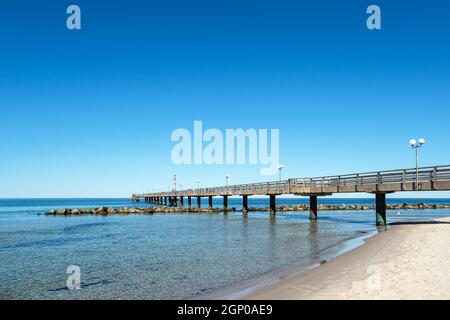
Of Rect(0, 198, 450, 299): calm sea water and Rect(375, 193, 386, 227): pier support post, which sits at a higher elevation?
Rect(375, 193, 386, 227): pier support post

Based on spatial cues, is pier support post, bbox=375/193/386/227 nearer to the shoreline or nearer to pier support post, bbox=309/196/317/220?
pier support post, bbox=309/196/317/220

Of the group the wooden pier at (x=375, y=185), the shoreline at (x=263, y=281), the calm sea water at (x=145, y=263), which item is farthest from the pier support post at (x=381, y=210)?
the shoreline at (x=263, y=281)

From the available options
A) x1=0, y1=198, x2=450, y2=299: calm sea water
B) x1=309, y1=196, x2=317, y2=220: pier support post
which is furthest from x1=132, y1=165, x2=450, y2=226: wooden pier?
x1=0, y1=198, x2=450, y2=299: calm sea water

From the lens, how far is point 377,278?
31.1 ft

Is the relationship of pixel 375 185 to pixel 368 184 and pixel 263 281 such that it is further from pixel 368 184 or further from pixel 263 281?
pixel 263 281

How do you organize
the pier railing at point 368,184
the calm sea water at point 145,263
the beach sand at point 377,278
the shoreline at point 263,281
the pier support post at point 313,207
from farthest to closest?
the pier support post at point 313,207
the pier railing at point 368,184
the calm sea water at point 145,263
the shoreline at point 263,281
the beach sand at point 377,278

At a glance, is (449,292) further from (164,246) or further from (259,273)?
(164,246)

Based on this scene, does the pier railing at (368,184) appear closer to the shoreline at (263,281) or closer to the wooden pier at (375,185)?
the wooden pier at (375,185)

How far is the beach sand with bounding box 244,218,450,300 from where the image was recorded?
8.00 metres

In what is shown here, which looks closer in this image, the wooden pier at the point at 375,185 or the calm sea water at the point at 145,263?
the calm sea water at the point at 145,263

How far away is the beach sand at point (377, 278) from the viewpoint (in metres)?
8.00

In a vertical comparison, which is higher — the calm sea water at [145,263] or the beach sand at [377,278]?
the beach sand at [377,278]
